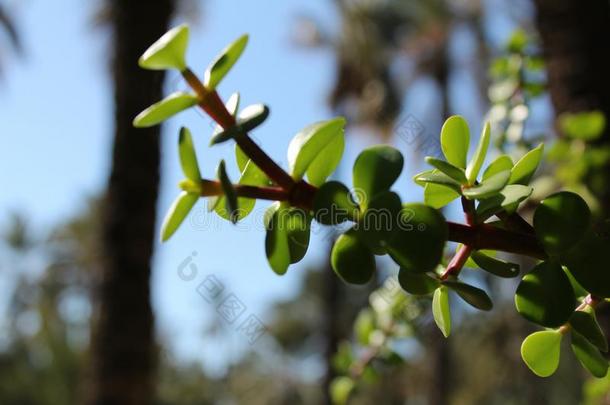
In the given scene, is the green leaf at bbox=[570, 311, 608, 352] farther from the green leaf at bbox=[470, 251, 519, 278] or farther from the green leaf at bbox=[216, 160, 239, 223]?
the green leaf at bbox=[216, 160, 239, 223]

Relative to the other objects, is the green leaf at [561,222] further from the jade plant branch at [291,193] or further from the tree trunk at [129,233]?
the tree trunk at [129,233]

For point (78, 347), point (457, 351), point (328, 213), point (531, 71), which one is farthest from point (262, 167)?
point (457, 351)

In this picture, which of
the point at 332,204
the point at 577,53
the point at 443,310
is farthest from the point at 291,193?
the point at 577,53

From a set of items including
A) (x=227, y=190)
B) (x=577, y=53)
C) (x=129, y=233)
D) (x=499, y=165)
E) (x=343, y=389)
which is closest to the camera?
(x=227, y=190)

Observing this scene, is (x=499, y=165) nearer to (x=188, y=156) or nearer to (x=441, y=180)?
(x=441, y=180)

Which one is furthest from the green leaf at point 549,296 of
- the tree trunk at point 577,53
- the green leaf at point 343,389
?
the tree trunk at point 577,53

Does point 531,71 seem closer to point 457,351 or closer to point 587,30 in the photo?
point 587,30
